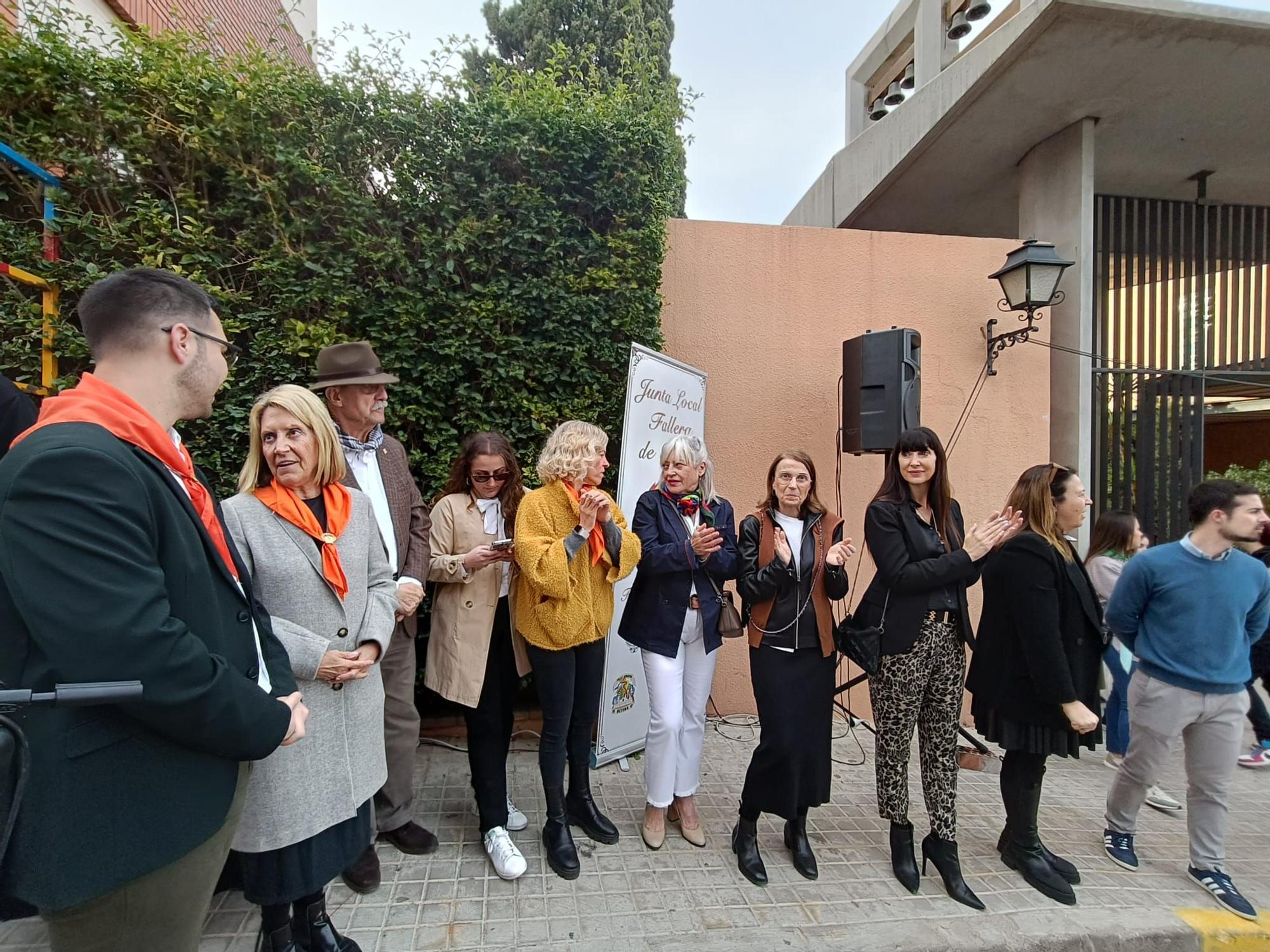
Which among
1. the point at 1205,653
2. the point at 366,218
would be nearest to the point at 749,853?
the point at 1205,653

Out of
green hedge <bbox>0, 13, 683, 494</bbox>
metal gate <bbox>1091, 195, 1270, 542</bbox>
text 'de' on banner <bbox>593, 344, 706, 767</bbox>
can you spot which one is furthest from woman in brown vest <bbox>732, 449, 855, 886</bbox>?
metal gate <bbox>1091, 195, 1270, 542</bbox>

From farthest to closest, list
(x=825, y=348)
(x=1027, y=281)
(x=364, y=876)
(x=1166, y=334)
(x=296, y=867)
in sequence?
(x=1166, y=334) → (x=825, y=348) → (x=1027, y=281) → (x=364, y=876) → (x=296, y=867)

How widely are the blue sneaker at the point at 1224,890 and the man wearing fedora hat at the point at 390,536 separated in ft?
12.0

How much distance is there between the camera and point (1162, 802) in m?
4.00

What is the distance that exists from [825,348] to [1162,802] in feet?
12.2

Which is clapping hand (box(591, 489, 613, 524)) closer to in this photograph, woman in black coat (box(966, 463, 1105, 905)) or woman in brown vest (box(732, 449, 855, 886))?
woman in brown vest (box(732, 449, 855, 886))

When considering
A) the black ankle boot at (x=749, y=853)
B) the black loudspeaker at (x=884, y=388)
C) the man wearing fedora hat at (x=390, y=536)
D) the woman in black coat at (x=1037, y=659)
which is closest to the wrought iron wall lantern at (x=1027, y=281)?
the black loudspeaker at (x=884, y=388)

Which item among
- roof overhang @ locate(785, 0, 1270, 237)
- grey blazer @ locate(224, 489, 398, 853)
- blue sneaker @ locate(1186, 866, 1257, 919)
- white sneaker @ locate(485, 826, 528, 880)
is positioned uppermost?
roof overhang @ locate(785, 0, 1270, 237)

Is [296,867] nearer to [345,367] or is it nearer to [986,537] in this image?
[345,367]

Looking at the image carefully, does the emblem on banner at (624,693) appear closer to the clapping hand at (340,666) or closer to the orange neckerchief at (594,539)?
the orange neckerchief at (594,539)

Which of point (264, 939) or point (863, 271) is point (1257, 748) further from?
point (264, 939)

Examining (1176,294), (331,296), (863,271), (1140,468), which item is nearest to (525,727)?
(331,296)

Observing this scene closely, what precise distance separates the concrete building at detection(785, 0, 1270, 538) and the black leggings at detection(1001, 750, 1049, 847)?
355 centimetres

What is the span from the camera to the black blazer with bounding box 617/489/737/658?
10.3ft
